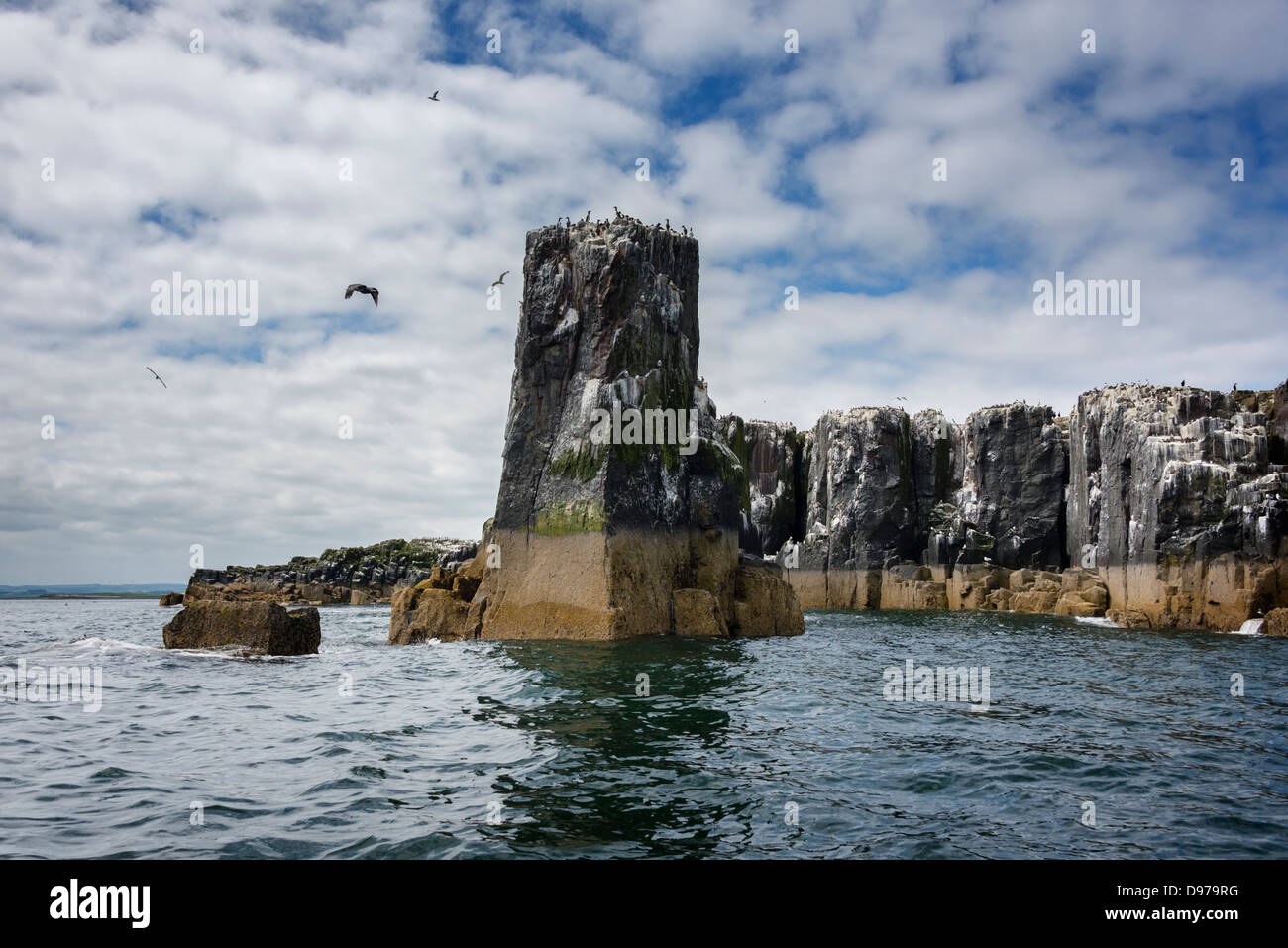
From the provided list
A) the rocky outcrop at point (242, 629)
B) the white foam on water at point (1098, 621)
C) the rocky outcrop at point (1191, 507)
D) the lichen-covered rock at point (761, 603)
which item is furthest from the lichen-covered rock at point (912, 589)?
the rocky outcrop at point (242, 629)

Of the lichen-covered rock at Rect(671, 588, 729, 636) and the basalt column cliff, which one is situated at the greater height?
the basalt column cliff

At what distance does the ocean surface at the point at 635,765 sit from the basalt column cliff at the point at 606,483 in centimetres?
863

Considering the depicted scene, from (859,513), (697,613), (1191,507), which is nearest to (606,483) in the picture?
(697,613)

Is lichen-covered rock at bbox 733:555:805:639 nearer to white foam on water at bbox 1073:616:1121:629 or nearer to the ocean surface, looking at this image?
the ocean surface

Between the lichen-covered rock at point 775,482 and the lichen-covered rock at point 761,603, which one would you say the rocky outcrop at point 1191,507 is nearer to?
the lichen-covered rock at point 761,603

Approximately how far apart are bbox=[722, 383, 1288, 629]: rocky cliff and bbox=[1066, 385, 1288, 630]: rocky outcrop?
0.08 metres

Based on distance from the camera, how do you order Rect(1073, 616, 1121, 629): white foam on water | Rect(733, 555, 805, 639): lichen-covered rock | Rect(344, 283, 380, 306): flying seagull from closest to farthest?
Rect(344, 283, 380, 306): flying seagull → Rect(733, 555, 805, 639): lichen-covered rock → Rect(1073, 616, 1121, 629): white foam on water

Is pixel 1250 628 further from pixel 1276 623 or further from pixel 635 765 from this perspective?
pixel 635 765

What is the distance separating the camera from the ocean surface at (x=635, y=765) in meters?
8.84

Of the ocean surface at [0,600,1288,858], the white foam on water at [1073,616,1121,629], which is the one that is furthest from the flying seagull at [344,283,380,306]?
the white foam on water at [1073,616,1121,629]

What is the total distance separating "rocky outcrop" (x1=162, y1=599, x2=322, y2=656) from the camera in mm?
26391

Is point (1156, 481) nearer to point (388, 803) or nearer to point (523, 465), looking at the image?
point (523, 465)
